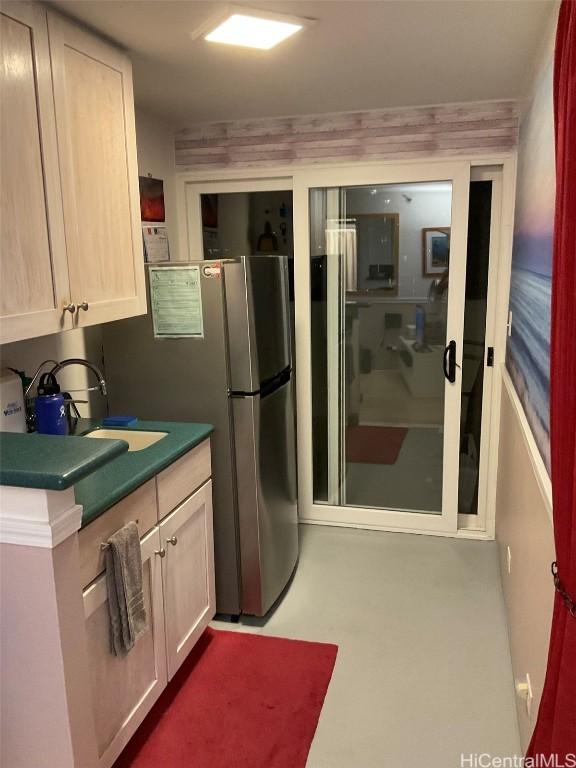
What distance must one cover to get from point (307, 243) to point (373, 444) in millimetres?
1263

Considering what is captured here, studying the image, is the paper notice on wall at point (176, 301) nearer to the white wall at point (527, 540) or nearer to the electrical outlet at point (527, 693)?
the white wall at point (527, 540)

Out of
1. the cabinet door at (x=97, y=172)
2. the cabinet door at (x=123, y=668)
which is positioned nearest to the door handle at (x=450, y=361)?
the cabinet door at (x=97, y=172)

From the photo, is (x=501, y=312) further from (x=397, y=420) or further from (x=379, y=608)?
(x=379, y=608)

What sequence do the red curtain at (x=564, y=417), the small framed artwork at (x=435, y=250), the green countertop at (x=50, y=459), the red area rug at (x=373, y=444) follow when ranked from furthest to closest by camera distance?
1. the red area rug at (x=373, y=444)
2. the small framed artwork at (x=435, y=250)
3. the green countertop at (x=50, y=459)
4. the red curtain at (x=564, y=417)

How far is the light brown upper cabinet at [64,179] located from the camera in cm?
164

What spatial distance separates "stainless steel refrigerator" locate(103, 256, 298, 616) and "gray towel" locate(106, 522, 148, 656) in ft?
2.58

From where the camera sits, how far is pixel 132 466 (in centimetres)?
193

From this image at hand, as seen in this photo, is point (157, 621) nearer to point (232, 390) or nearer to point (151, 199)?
point (232, 390)

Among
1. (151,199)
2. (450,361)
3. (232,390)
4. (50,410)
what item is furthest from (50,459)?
(450,361)

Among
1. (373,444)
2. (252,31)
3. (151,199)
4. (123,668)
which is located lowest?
(123,668)

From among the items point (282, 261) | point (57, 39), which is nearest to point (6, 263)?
point (57, 39)

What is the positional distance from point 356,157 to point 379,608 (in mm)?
2303

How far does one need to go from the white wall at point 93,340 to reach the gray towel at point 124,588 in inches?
34.4

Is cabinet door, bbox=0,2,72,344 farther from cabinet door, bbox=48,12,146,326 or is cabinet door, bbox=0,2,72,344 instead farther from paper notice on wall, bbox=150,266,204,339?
paper notice on wall, bbox=150,266,204,339
